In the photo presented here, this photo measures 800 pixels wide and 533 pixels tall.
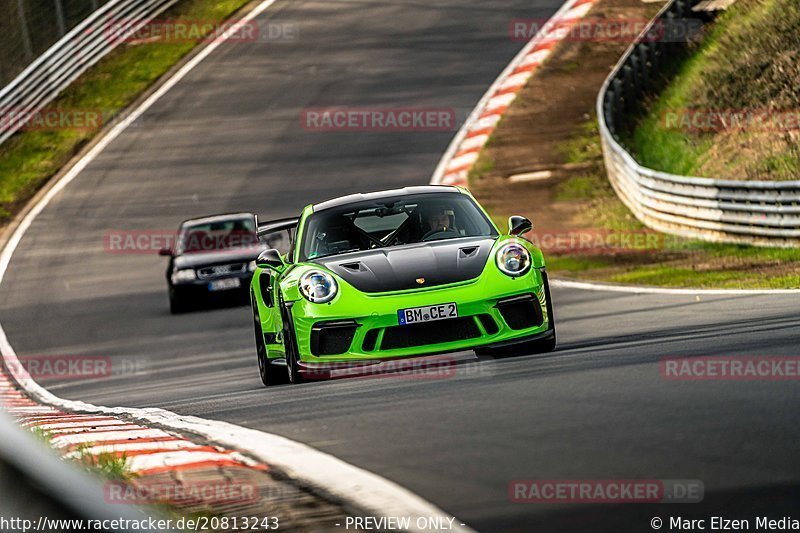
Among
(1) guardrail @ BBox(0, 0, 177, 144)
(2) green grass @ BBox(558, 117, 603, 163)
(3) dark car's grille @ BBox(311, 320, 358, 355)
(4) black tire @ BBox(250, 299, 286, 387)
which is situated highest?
(3) dark car's grille @ BBox(311, 320, 358, 355)

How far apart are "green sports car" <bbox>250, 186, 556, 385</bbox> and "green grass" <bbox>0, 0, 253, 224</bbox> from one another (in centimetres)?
2087

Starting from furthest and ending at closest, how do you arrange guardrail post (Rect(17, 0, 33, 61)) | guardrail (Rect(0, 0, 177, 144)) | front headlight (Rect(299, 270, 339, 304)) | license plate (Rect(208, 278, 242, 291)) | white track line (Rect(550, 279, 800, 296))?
guardrail post (Rect(17, 0, 33, 61)) < guardrail (Rect(0, 0, 177, 144)) < license plate (Rect(208, 278, 242, 291)) < white track line (Rect(550, 279, 800, 296)) < front headlight (Rect(299, 270, 339, 304))

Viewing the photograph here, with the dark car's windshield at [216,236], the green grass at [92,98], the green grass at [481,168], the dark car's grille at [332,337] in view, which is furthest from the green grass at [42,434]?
the green grass at [92,98]

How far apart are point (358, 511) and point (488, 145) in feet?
81.0

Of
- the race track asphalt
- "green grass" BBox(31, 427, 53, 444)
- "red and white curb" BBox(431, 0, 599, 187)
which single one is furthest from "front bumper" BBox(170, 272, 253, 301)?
"green grass" BBox(31, 427, 53, 444)

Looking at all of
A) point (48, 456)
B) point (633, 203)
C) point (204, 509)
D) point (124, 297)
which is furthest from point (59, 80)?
point (48, 456)

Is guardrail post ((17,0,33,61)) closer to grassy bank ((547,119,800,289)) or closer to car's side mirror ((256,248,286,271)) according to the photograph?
grassy bank ((547,119,800,289))

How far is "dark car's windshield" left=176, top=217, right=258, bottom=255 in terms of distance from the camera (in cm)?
2077

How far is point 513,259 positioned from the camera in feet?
31.6

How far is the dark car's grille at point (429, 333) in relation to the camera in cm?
922

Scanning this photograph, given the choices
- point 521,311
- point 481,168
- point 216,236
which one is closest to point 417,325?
point 521,311

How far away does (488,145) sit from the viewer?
96.8 ft

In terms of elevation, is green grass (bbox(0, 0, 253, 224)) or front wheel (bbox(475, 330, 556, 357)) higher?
front wheel (bbox(475, 330, 556, 357))

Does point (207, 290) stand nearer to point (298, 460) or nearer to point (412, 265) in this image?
point (412, 265)
